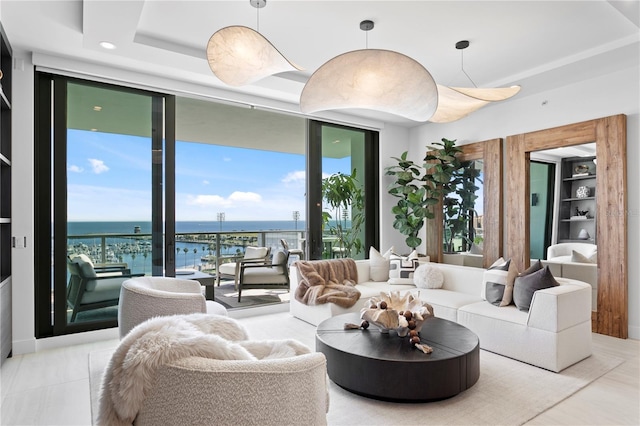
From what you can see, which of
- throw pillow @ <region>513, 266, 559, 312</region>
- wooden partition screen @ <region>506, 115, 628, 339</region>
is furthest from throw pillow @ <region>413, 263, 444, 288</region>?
wooden partition screen @ <region>506, 115, 628, 339</region>

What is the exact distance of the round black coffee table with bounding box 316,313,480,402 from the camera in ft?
8.08

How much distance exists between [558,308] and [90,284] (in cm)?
429

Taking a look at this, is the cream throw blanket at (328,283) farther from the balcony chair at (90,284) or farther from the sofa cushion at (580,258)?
the sofa cushion at (580,258)

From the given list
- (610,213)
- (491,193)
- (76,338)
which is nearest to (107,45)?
(76,338)

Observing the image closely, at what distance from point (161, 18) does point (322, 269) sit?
10.1 ft

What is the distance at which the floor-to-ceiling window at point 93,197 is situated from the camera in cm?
373

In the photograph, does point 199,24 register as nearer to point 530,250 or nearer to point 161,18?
point 161,18

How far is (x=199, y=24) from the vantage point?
3258 mm

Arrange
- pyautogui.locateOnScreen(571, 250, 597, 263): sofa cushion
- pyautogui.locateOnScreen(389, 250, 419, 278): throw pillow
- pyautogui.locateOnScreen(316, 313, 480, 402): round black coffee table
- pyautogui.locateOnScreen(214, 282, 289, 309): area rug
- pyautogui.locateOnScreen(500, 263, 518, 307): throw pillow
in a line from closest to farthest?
pyautogui.locateOnScreen(316, 313, 480, 402): round black coffee table → pyautogui.locateOnScreen(500, 263, 518, 307): throw pillow → pyautogui.locateOnScreen(571, 250, 597, 263): sofa cushion → pyautogui.locateOnScreen(389, 250, 419, 278): throw pillow → pyautogui.locateOnScreen(214, 282, 289, 309): area rug

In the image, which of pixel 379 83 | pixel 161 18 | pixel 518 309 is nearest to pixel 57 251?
pixel 161 18

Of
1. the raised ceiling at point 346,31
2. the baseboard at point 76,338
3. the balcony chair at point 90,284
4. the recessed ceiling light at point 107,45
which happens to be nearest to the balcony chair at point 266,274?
the balcony chair at point 90,284

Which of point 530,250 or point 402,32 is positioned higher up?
point 402,32

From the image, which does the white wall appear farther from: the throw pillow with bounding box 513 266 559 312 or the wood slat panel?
the throw pillow with bounding box 513 266 559 312

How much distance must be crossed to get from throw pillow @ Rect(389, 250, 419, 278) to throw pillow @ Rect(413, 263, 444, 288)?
0.19 meters
